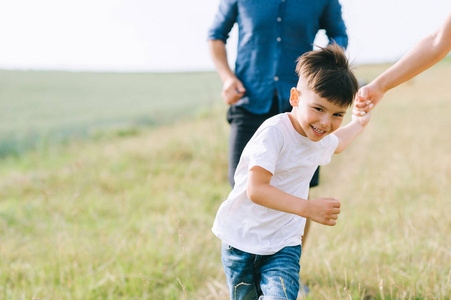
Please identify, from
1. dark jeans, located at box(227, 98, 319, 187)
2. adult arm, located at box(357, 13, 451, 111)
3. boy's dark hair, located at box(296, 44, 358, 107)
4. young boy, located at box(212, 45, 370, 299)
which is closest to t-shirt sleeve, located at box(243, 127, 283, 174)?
young boy, located at box(212, 45, 370, 299)

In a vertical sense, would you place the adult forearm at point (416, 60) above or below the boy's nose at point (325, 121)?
above

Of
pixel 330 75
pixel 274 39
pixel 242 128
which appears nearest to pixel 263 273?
pixel 330 75

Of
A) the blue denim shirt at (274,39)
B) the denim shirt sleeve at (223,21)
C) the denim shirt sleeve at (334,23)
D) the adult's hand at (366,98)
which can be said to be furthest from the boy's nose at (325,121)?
the denim shirt sleeve at (223,21)

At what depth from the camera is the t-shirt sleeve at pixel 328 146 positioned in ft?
5.94

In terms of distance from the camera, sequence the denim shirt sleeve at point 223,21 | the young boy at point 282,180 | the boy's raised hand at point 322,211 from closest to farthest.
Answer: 1. the boy's raised hand at point 322,211
2. the young boy at point 282,180
3. the denim shirt sleeve at point 223,21

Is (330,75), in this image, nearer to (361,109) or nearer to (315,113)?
(315,113)

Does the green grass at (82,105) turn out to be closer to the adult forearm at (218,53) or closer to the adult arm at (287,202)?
the adult forearm at (218,53)

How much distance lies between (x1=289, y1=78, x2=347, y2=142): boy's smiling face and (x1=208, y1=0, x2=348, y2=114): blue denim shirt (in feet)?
2.55

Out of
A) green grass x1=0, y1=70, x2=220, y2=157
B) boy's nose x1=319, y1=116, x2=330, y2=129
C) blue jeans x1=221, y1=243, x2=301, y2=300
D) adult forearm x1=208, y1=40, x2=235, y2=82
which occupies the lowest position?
green grass x1=0, y1=70, x2=220, y2=157

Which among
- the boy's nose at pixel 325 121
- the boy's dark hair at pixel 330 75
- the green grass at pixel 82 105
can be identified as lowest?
the green grass at pixel 82 105

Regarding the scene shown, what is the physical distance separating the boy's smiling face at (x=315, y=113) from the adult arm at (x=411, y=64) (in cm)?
37

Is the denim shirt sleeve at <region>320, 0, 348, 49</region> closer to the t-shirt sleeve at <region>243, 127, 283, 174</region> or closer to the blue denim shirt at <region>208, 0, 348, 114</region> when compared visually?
the blue denim shirt at <region>208, 0, 348, 114</region>

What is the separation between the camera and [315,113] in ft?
5.24

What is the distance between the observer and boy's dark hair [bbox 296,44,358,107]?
5.15 feet
